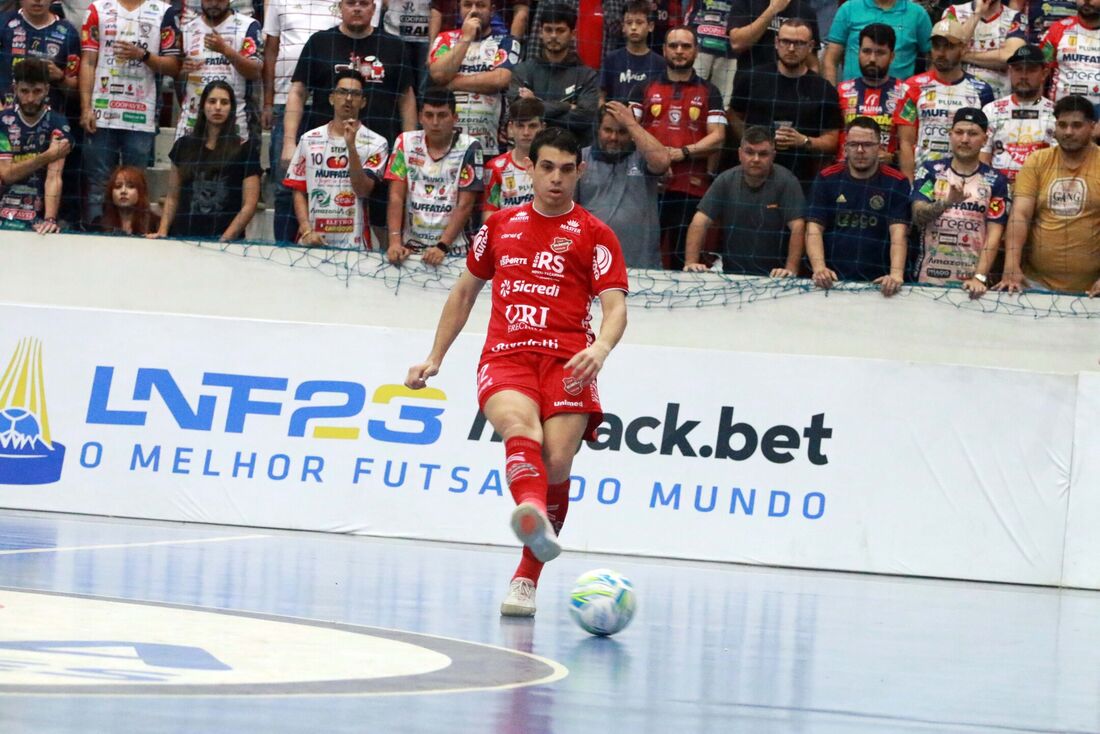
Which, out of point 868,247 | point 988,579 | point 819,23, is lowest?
point 988,579

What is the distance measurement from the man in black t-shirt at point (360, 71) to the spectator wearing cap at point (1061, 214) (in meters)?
5.04

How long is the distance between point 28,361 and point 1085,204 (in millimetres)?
8224

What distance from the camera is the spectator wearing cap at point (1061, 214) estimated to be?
38.9 feet

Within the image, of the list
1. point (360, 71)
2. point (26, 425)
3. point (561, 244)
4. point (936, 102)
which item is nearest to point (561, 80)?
point (360, 71)

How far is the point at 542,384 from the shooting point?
7.21m

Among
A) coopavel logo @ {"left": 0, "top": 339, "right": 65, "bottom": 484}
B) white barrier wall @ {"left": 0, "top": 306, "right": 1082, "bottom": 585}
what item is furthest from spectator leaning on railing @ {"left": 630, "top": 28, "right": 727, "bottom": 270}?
coopavel logo @ {"left": 0, "top": 339, "right": 65, "bottom": 484}

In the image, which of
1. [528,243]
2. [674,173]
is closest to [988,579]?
[674,173]

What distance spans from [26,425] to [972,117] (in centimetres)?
763

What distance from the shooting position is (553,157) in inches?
282

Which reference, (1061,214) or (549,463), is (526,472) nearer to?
(549,463)

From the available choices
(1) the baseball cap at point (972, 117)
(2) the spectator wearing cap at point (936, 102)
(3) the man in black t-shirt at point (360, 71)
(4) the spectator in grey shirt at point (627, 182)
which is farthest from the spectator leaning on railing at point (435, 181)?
(1) the baseball cap at point (972, 117)

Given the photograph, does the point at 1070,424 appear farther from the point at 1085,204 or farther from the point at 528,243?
the point at 528,243

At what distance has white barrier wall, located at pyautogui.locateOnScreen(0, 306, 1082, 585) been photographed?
37.2ft

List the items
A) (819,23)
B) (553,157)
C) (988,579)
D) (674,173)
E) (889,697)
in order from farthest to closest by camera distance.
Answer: (819,23) → (674,173) → (988,579) → (553,157) → (889,697)
